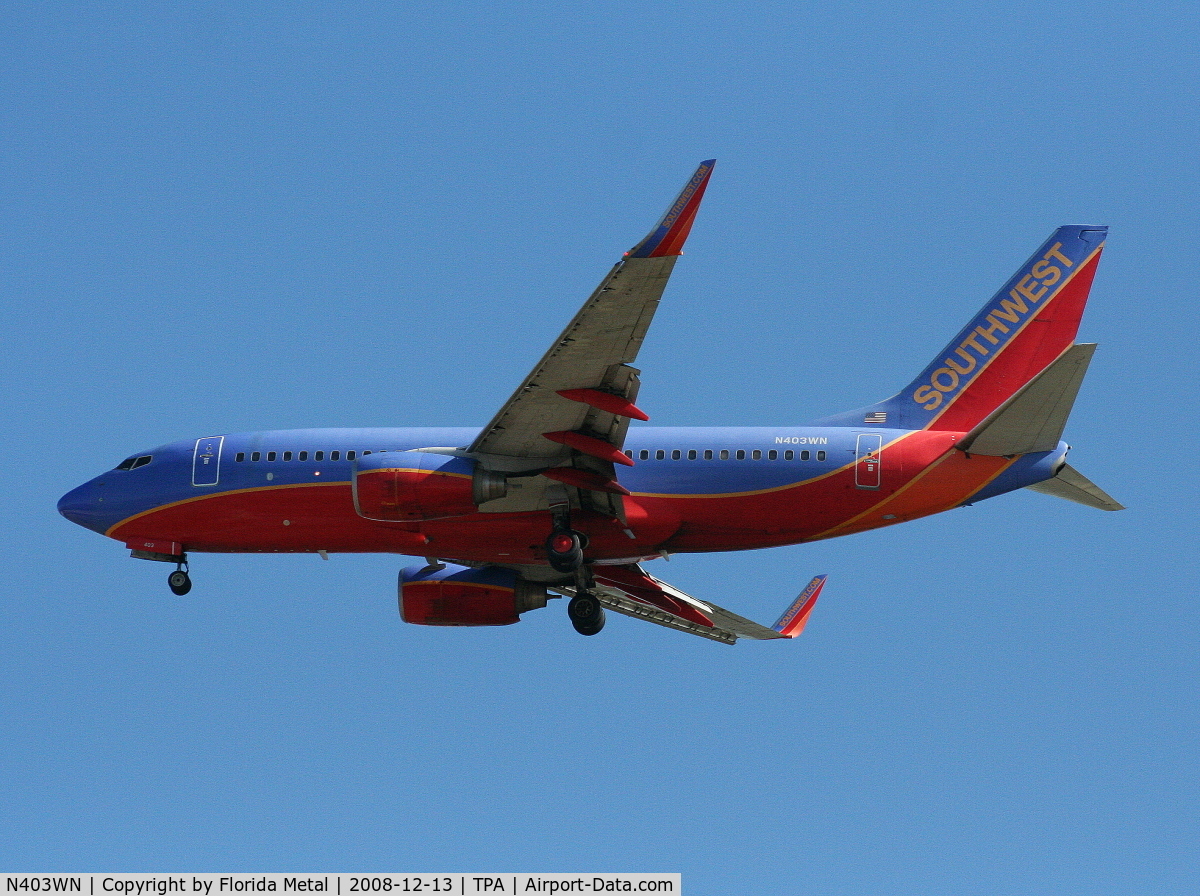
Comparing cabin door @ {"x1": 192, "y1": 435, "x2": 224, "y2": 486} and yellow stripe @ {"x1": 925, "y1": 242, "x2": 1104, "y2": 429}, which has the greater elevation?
yellow stripe @ {"x1": 925, "y1": 242, "x2": 1104, "y2": 429}

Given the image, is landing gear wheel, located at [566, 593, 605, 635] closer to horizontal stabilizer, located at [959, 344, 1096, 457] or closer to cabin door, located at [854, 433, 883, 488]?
cabin door, located at [854, 433, 883, 488]

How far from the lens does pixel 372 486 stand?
1367 inches

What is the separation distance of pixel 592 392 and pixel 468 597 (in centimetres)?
1044

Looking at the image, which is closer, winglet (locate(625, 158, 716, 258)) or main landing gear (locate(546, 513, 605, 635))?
winglet (locate(625, 158, 716, 258))

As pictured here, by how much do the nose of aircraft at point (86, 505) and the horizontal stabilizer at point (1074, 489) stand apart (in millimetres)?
22189

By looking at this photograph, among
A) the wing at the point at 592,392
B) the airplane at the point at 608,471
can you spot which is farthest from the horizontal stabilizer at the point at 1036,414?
the wing at the point at 592,392

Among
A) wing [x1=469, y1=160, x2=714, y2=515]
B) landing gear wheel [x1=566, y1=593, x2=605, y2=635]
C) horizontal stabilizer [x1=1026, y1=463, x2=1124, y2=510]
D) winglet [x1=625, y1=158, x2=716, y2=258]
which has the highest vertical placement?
winglet [x1=625, y1=158, x2=716, y2=258]

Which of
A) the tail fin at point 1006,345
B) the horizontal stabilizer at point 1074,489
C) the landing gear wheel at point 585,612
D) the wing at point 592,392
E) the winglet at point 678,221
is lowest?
the landing gear wheel at point 585,612

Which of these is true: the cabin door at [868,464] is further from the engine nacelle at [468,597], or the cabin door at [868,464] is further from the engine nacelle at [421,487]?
the engine nacelle at [468,597]

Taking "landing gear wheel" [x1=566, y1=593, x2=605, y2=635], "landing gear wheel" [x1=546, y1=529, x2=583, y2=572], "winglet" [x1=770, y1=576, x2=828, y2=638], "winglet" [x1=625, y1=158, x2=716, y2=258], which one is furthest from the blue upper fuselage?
"winglet" [x1=770, y1=576, x2=828, y2=638]

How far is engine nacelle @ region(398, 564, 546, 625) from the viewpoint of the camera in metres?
41.1

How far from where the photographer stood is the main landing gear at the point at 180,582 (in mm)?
39969

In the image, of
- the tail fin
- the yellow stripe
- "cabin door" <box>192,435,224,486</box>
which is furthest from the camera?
"cabin door" <box>192,435,224,486</box>

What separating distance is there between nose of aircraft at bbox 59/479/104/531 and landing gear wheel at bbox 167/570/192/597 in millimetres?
2315
